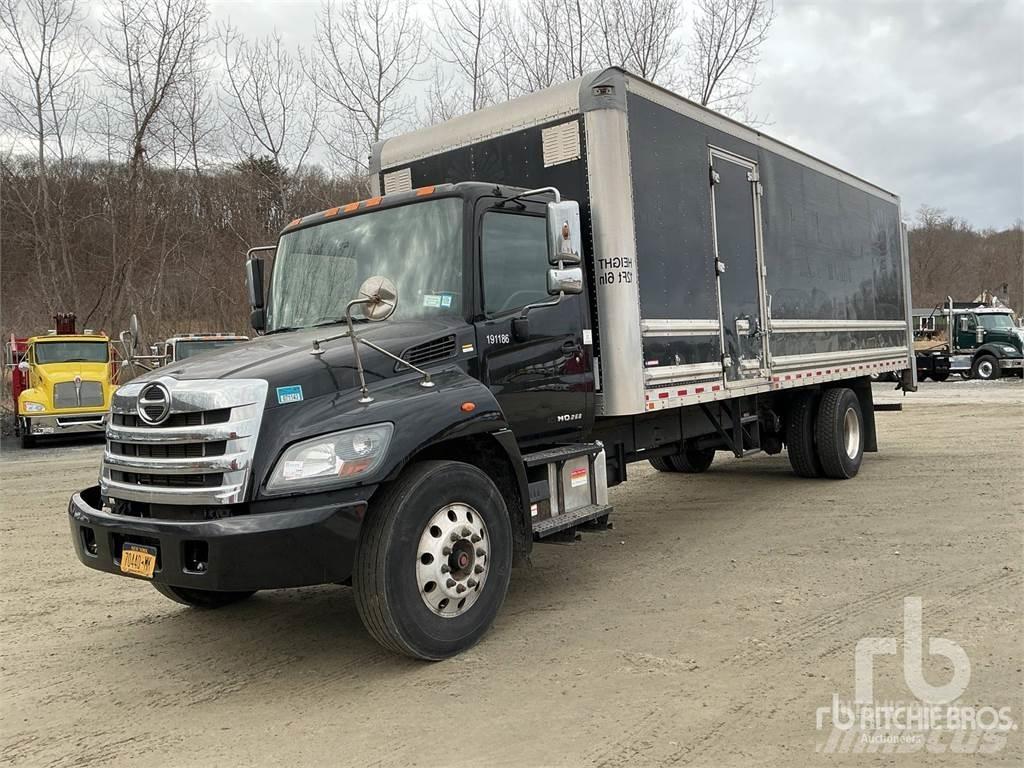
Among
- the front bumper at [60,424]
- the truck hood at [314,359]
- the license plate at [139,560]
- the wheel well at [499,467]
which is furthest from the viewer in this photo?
the front bumper at [60,424]

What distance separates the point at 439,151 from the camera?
21.1 ft

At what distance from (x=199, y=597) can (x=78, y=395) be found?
43.4ft

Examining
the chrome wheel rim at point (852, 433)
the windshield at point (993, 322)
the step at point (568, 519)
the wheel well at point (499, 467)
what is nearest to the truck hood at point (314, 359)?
the wheel well at point (499, 467)

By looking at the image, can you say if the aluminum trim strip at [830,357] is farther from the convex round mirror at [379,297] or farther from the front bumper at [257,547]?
the front bumper at [257,547]

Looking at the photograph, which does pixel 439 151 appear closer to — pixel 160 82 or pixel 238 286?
pixel 160 82

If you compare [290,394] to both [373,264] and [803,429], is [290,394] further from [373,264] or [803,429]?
[803,429]

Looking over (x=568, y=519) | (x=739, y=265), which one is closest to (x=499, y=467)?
(x=568, y=519)

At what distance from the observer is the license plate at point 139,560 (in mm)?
3821

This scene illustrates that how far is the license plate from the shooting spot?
3.82 m

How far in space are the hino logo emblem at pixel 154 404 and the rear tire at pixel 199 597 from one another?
1.54 meters

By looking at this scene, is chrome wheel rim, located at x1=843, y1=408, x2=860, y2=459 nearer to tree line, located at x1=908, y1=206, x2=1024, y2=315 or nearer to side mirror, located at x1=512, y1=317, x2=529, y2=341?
side mirror, located at x1=512, y1=317, x2=529, y2=341

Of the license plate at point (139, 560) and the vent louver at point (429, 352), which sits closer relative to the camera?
the license plate at point (139, 560)

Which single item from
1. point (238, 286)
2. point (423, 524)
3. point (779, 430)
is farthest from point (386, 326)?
point (238, 286)

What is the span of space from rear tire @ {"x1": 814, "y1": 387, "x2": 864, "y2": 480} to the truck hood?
5.74 m
